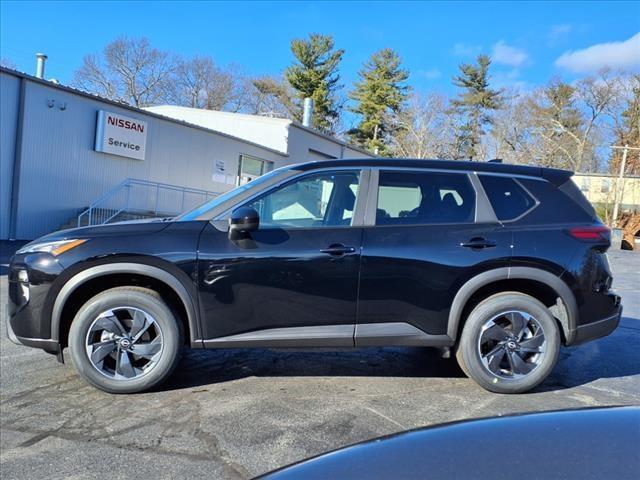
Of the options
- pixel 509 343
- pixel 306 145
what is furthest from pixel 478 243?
pixel 306 145

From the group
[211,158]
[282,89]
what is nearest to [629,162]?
[282,89]

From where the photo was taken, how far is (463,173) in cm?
445

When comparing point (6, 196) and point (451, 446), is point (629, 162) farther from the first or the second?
point (451, 446)

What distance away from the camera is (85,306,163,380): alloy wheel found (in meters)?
3.96

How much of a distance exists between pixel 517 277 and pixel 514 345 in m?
0.54

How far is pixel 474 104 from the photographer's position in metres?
55.1

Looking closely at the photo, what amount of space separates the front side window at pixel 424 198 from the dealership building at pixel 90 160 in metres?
13.9

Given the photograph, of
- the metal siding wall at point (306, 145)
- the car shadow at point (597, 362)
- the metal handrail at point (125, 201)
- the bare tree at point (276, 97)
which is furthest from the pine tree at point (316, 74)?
the car shadow at point (597, 362)

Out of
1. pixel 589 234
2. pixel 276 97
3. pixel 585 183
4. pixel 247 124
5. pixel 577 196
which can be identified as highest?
pixel 276 97

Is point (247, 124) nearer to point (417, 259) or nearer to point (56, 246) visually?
point (56, 246)

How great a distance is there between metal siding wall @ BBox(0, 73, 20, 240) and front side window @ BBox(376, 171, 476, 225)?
45.6 ft

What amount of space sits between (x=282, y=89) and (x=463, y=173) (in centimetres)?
4894

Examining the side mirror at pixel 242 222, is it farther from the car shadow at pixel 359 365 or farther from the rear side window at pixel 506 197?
the rear side window at pixel 506 197

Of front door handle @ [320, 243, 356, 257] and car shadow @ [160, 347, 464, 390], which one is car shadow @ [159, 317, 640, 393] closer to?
car shadow @ [160, 347, 464, 390]
